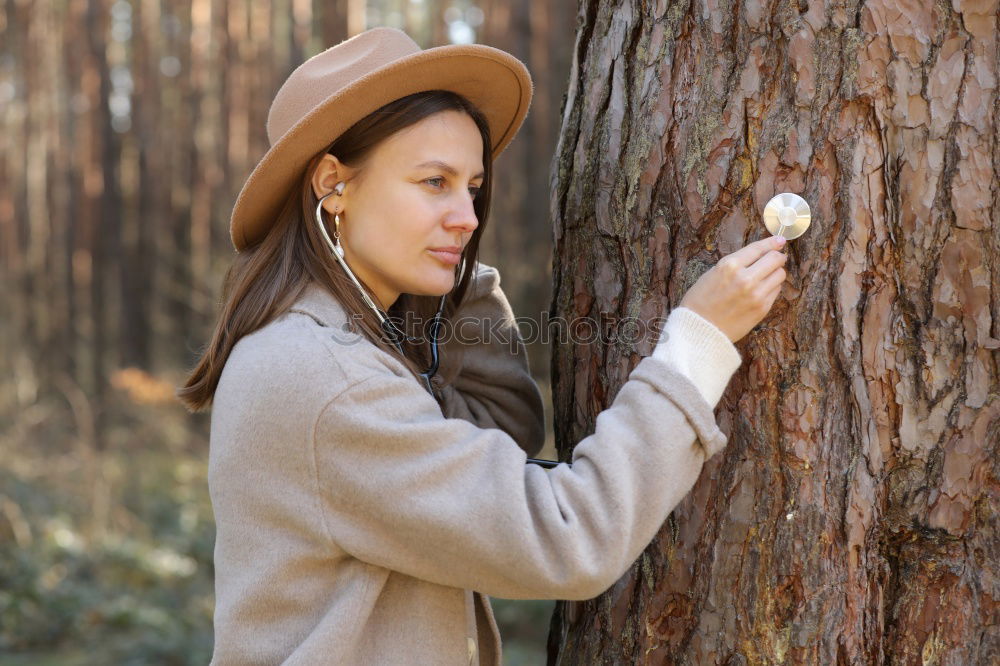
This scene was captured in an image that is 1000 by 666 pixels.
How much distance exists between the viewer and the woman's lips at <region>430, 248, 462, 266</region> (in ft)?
6.76

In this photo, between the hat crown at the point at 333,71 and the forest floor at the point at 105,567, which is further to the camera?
the forest floor at the point at 105,567

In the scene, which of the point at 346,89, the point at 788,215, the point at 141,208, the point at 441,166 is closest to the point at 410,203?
the point at 441,166

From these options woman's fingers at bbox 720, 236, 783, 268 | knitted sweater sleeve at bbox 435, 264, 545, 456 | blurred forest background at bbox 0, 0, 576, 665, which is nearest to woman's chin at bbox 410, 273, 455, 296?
knitted sweater sleeve at bbox 435, 264, 545, 456

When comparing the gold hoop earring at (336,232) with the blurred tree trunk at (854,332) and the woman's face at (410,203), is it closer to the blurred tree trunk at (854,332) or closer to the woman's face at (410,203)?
the woman's face at (410,203)

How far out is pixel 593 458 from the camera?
1.66 metres

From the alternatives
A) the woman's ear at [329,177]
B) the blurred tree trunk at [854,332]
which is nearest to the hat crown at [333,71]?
the woman's ear at [329,177]

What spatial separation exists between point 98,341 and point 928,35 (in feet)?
55.2

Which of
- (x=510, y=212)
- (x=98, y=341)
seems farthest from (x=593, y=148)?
(x=98, y=341)

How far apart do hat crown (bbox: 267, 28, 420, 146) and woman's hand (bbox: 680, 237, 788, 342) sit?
29.9 inches

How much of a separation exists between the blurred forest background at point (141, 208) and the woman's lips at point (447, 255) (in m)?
5.12

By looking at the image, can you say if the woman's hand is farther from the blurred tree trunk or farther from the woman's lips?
the woman's lips

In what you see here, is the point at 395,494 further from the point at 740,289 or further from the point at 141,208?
the point at 141,208

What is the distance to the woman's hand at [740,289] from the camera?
176cm

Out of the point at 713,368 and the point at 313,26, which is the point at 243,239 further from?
the point at 313,26
